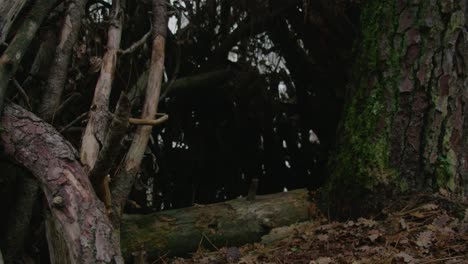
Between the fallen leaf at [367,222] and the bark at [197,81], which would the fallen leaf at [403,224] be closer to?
the fallen leaf at [367,222]

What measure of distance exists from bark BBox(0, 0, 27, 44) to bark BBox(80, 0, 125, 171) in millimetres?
543

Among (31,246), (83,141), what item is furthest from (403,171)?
(31,246)

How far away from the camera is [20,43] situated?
306 centimetres

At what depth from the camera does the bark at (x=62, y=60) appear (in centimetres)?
337

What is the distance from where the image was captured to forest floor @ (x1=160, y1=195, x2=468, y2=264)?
2.96 meters

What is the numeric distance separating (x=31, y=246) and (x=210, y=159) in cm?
197

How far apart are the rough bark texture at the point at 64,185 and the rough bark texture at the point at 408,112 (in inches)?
65.6

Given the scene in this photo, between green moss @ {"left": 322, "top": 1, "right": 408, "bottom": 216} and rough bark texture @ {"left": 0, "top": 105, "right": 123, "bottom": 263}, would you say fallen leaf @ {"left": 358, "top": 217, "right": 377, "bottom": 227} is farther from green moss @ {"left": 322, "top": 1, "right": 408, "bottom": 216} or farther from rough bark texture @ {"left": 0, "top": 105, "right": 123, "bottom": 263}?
rough bark texture @ {"left": 0, "top": 105, "right": 123, "bottom": 263}

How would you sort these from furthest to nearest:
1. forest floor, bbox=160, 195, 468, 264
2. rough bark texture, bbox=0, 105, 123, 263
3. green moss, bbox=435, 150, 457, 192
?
green moss, bbox=435, 150, 457, 192, forest floor, bbox=160, 195, 468, 264, rough bark texture, bbox=0, 105, 123, 263

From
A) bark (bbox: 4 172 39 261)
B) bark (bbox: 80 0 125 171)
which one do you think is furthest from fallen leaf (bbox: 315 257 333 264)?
bark (bbox: 4 172 39 261)

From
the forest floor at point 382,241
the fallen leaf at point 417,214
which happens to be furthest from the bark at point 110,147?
the fallen leaf at point 417,214

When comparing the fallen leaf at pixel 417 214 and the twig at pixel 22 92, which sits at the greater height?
the twig at pixel 22 92

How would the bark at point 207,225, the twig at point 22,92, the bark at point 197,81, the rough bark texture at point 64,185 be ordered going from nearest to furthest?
1. the rough bark texture at point 64,185
2. the twig at point 22,92
3. the bark at point 207,225
4. the bark at point 197,81

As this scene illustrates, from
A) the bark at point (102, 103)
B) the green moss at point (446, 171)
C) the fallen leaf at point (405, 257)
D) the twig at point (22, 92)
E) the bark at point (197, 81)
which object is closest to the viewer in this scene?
the fallen leaf at point (405, 257)
